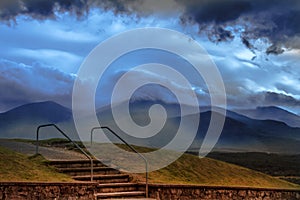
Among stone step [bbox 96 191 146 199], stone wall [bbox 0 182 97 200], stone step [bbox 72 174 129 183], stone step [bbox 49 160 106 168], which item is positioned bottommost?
stone step [bbox 96 191 146 199]

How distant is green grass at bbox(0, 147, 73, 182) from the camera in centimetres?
1554

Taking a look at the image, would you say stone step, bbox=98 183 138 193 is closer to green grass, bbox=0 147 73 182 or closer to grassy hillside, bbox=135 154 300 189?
grassy hillside, bbox=135 154 300 189

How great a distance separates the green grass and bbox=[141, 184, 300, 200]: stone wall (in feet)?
9.29

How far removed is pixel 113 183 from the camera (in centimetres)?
1705

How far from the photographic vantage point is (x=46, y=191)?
14547 mm

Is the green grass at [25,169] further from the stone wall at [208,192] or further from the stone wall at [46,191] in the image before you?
the stone wall at [208,192]

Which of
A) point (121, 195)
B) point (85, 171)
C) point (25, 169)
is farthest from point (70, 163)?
point (121, 195)

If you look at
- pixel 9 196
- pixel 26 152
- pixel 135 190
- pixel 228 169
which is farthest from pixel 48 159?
pixel 228 169

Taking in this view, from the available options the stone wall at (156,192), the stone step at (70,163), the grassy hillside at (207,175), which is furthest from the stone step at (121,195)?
the stone step at (70,163)

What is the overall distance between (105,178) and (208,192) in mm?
3387

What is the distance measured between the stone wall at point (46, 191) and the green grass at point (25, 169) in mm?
809

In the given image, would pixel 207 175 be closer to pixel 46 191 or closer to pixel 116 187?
pixel 116 187

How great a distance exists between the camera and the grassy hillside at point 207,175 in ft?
63.7

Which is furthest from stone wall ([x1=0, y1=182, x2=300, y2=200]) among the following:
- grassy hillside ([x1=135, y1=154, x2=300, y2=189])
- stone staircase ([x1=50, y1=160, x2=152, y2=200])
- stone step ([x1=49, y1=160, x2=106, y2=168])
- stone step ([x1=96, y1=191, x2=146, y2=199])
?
stone step ([x1=49, y1=160, x2=106, y2=168])
